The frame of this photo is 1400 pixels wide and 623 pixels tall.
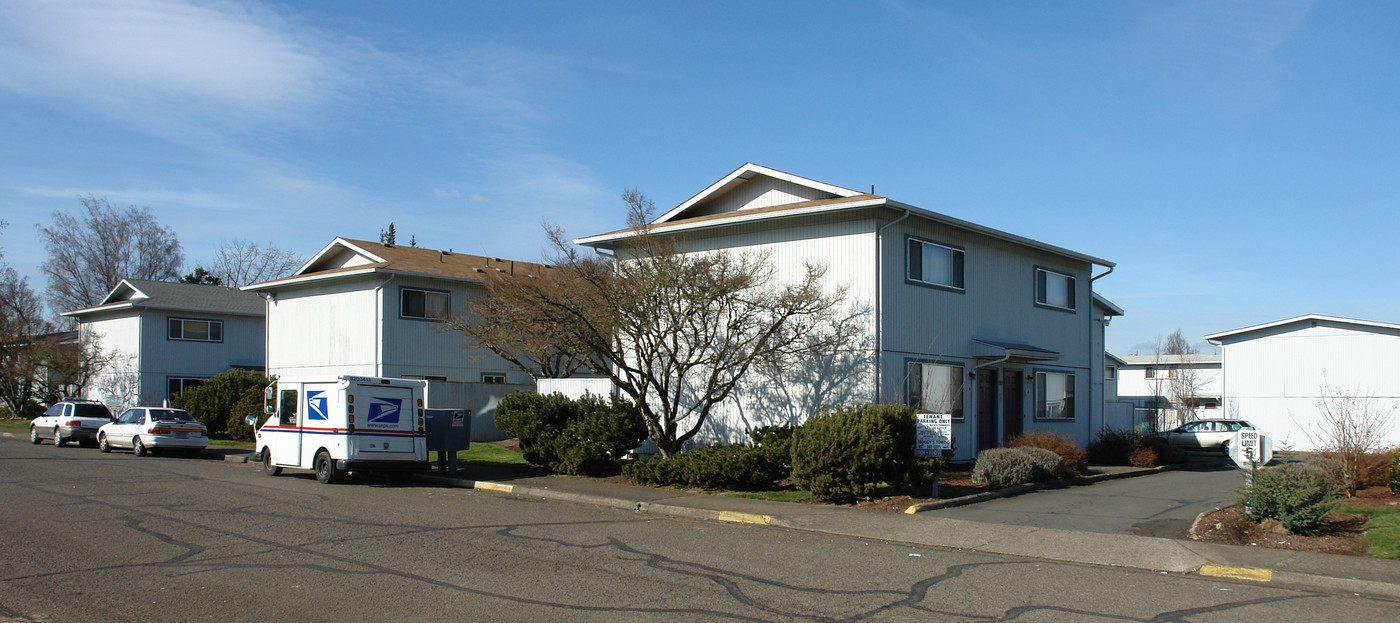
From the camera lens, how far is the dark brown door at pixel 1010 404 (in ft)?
75.1

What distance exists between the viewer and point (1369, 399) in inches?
1319

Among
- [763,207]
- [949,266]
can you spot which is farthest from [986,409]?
[763,207]

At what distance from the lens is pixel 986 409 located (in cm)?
2233

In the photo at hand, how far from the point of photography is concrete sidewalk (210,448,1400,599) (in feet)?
32.3

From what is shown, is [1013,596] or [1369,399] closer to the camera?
[1013,596]

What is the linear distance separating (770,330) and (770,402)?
9.13 ft

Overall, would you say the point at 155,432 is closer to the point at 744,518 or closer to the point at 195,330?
the point at 195,330

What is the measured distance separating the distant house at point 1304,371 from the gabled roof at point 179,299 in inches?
1656

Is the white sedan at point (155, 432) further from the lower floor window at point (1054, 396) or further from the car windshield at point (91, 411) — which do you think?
the lower floor window at point (1054, 396)

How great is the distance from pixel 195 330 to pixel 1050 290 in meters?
35.8

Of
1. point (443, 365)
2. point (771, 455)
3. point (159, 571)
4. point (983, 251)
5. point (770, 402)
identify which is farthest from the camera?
point (443, 365)

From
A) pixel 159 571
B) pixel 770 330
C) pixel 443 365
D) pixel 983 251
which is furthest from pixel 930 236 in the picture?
pixel 443 365

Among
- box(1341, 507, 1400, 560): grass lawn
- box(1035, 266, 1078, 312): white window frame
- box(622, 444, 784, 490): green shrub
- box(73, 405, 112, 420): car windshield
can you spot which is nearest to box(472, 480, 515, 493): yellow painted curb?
box(622, 444, 784, 490): green shrub

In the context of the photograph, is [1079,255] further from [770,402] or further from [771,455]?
[771,455]
